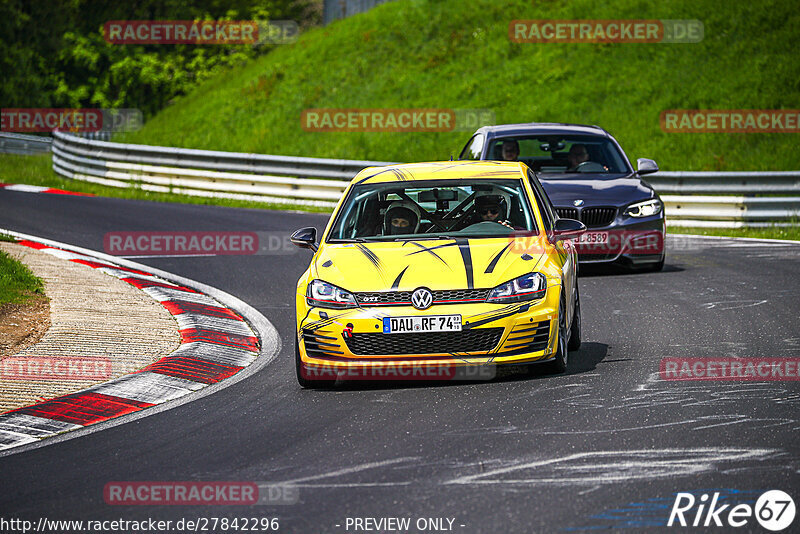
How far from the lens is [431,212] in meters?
9.70

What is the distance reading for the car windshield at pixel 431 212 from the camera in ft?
30.2

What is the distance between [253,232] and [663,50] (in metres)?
16.6

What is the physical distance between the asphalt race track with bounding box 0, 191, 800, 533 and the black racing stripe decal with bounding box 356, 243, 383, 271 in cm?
86

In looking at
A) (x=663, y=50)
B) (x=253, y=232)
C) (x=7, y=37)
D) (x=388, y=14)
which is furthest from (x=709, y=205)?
(x=7, y=37)

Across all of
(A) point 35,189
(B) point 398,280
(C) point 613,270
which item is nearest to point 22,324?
(B) point 398,280

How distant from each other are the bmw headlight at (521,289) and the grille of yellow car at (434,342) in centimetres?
23

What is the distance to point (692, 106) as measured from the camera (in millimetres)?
28516

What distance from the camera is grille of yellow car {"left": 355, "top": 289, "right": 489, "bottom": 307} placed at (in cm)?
802

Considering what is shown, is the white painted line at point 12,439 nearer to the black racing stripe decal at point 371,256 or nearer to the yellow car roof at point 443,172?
the black racing stripe decal at point 371,256

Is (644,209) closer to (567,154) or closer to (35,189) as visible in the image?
(567,154)

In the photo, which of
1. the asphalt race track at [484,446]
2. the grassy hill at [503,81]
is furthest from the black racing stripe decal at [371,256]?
the grassy hill at [503,81]

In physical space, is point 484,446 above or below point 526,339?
below

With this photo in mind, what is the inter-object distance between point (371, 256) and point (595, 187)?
6.15 m

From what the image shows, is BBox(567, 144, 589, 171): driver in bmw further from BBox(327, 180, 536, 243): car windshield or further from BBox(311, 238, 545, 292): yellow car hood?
BBox(311, 238, 545, 292): yellow car hood
